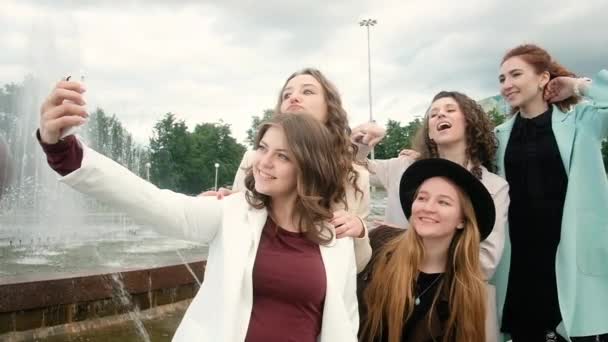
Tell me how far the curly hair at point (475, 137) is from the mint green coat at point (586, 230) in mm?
451

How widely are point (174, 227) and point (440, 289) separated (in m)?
1.37

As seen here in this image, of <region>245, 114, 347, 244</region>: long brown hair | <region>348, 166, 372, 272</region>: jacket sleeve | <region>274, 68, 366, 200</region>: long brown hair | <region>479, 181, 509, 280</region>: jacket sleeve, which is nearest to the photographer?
<region>245, 114, 347, 244</region>: long brown hair

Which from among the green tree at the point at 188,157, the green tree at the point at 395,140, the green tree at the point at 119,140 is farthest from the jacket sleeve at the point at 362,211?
the green tree at the point at 188,157

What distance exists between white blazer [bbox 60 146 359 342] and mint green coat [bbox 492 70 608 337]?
147 centimetres

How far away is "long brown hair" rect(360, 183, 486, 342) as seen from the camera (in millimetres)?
2465

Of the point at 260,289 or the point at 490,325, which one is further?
the point at 490,325

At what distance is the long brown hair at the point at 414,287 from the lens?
246 cm

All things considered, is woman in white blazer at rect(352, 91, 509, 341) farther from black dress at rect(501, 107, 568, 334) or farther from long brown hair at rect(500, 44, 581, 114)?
long brown hair at rect(500, 44, 581, 114)

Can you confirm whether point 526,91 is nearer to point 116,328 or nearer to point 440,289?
point 440,289

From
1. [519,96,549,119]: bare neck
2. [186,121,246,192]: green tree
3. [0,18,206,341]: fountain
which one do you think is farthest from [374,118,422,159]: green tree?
[519,96,549,119]: bare neck

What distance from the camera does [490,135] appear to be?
328 cm

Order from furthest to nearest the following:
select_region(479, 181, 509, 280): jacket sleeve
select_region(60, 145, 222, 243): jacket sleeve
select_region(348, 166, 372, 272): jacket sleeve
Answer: select_region(479, 181, 509, 280): jacket sleeve
select_region(348, 166, 372, 272): jacket sleeve
select_region(60, 145, 222, 243): jacket sleeve

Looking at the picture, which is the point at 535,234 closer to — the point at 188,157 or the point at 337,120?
the point at 337,120

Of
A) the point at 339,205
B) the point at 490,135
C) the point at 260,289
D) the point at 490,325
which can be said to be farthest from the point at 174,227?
the point at 490,135
